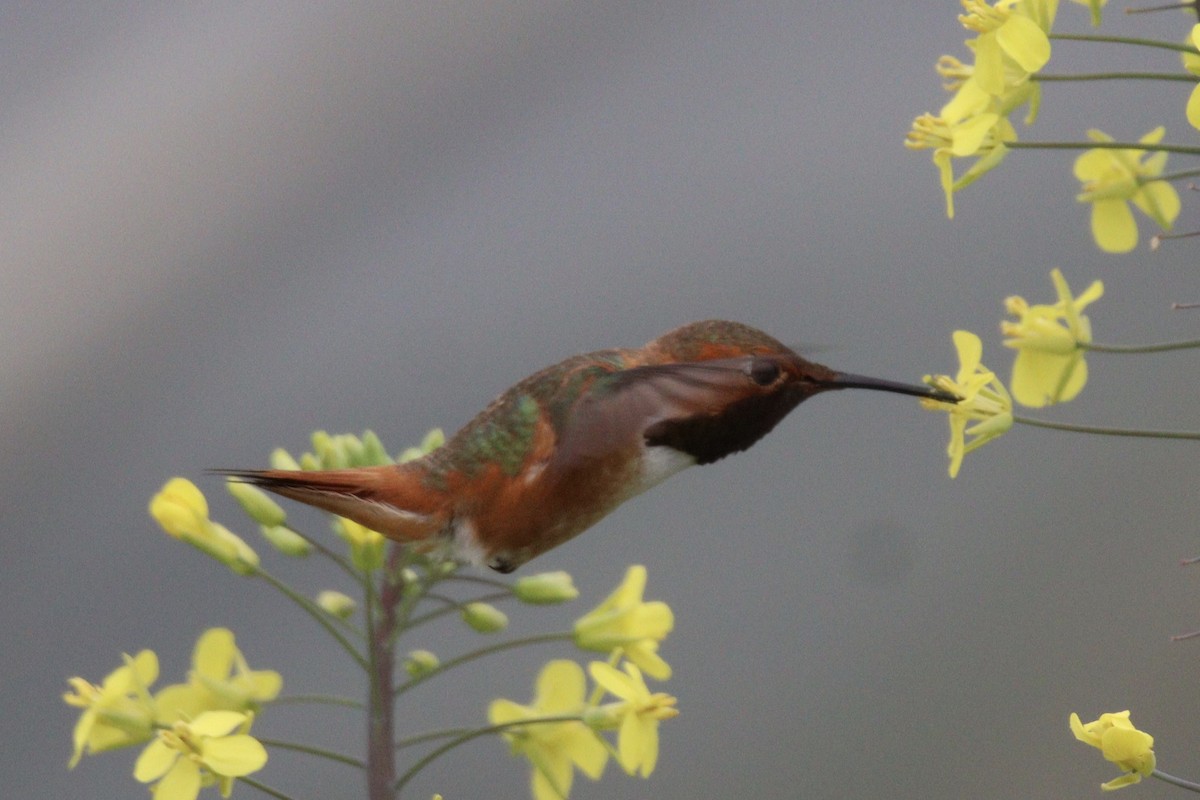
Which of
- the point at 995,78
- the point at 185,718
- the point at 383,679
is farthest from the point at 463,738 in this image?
the point at 995,78

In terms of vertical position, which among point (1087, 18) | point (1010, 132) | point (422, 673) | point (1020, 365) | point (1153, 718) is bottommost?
point (1153, 718)

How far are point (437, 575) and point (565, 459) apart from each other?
0.55 feet

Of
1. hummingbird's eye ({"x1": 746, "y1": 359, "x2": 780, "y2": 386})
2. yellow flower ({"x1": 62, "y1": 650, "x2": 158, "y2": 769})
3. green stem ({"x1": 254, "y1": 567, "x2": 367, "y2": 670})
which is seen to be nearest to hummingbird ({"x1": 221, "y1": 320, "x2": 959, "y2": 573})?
hummingbird's eye ({"x1": 746, "y1": 359, "x2": 780, "y2": 386})

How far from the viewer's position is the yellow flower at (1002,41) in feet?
2.11

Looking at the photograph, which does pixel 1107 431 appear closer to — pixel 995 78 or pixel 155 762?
pixel 995 78

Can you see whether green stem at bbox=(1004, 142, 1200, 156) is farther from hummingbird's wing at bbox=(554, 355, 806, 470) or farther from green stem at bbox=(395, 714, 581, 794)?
green stem at bbox=(395, 714, 581, 794)

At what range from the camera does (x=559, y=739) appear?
973mm

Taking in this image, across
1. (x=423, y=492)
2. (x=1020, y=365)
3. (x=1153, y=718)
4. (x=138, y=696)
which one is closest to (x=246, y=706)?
(x=138, y=696)

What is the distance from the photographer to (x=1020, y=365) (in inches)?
30.3

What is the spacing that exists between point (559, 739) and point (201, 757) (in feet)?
0.89

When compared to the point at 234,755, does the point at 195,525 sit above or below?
above

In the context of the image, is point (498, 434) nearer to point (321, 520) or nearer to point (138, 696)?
point (138, 696)

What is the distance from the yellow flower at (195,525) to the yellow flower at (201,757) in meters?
0.18

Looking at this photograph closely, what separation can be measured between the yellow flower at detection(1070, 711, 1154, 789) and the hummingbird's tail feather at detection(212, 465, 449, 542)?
15.4 inches
